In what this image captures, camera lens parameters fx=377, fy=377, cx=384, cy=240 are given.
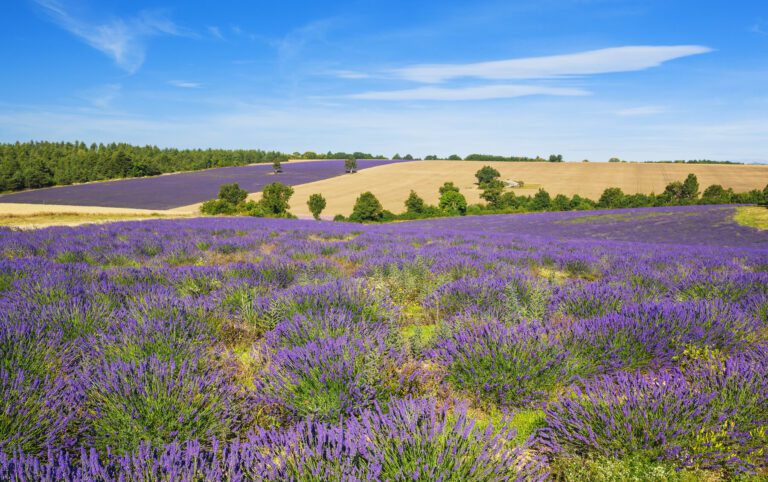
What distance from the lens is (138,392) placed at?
1.94 meters

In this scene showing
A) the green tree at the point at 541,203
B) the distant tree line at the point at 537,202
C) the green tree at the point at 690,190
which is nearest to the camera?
the distant tree line at the point at 537,202

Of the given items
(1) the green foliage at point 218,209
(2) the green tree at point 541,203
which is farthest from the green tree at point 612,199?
(1) the green foliage at point 218,209

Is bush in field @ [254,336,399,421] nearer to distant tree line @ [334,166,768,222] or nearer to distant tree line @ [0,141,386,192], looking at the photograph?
distant tree line @ [334,166,768,222]

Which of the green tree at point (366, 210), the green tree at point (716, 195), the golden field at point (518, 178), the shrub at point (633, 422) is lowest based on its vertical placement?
the green tree at point (366, 210)

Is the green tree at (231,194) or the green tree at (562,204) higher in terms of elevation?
the green tree at (231,194)

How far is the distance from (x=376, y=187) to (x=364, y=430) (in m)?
64.9

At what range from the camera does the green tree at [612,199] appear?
45.2m

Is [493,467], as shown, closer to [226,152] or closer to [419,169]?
[419,169]

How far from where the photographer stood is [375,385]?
2.31 meters

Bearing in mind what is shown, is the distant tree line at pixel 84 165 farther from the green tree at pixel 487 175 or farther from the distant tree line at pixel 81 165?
the green tree at pixel 487 175

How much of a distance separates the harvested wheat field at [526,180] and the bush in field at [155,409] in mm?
46629

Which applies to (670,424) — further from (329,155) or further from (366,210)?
(329,155)

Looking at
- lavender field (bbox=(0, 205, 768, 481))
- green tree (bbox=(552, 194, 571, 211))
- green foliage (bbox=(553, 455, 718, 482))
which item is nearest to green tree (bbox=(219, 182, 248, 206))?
green tree (bbox=(552, 194, 571, 211))

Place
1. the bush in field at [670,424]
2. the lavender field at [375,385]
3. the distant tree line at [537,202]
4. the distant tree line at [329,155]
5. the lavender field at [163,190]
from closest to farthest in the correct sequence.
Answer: the lavender field at [375,385]
the bush in field at [670,424]
the distant tree line at [537,202]
the lavender field at [163,190]
the distant tree line at [329,155]
